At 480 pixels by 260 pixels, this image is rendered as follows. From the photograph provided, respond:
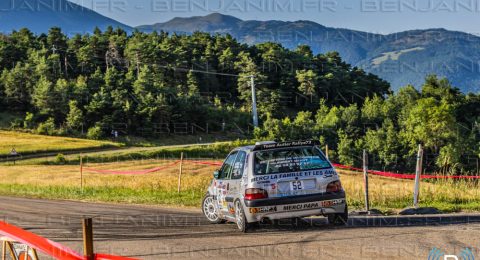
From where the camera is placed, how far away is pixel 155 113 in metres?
91.6

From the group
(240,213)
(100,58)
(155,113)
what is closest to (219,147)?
(155,113)

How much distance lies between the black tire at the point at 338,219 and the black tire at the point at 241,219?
1.65 metres

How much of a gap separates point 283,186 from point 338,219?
55.7 inches

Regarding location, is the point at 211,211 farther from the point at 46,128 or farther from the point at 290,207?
the point at 46,128

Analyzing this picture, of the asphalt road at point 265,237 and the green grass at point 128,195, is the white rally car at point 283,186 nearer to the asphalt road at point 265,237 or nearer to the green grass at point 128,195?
the asphalt road at point 265,237

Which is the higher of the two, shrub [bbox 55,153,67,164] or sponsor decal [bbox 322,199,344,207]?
sponsor decal [bbox 322,199,344,207]

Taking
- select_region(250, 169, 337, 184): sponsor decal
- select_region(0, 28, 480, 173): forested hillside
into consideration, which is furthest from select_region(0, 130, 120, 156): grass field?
select_region(250, 169, 337, 184): sponsor decal

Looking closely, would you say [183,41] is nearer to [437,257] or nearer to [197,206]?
[197,206]

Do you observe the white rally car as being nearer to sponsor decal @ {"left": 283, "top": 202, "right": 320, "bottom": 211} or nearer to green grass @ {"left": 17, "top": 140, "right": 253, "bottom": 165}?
sponsor decal @ {"left": 283, "top": 202, "right": 320, "bottom": 211}

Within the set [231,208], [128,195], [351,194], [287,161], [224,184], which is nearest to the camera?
[287,161]

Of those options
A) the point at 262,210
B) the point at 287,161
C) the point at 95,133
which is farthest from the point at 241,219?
the point at 95,133

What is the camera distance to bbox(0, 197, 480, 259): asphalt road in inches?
336

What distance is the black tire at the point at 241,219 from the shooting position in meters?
10.8

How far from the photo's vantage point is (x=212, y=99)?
120625 mm
